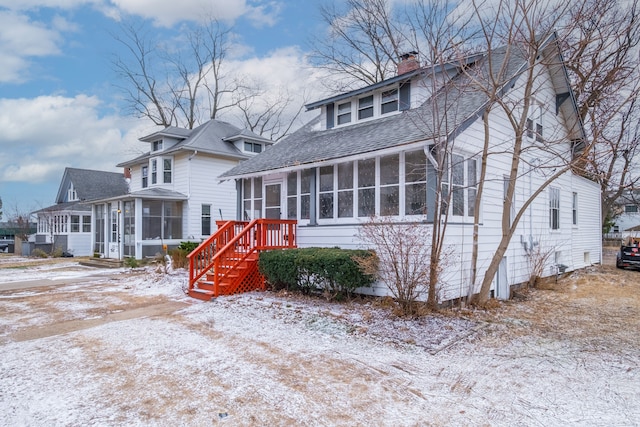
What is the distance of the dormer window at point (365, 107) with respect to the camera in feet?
35.6

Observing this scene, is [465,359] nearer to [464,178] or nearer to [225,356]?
[225,356]

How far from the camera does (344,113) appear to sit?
11508 millimetres

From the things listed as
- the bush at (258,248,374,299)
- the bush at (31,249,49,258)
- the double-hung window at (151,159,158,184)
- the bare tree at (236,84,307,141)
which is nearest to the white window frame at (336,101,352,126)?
the bush at (258,248,374,299)

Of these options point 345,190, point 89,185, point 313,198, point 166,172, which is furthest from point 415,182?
point 89,185

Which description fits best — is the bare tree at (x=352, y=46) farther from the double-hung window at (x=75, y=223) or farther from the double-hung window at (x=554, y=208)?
the double-hung window at (x=75, y=223)

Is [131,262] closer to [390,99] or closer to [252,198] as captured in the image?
[252,198]

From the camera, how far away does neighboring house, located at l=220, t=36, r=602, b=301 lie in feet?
25.3

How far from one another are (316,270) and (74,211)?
21.8 m

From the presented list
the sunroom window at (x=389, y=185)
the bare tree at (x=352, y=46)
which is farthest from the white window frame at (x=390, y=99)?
the bare tree at (x=352, y=46)

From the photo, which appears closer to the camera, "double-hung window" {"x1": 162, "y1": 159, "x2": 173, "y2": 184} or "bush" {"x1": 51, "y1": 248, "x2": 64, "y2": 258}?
"double-hung window" {"x1": 162, "y1": 159, "x2": 173, "y2": 184}

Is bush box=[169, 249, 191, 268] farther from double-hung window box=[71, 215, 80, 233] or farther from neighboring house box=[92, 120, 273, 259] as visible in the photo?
double-hung window box=[71, 215, 80, 233]

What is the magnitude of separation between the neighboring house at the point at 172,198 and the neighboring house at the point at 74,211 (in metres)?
3.35

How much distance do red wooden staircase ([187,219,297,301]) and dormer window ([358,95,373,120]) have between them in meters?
3.65

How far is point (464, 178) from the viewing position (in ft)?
27.2
